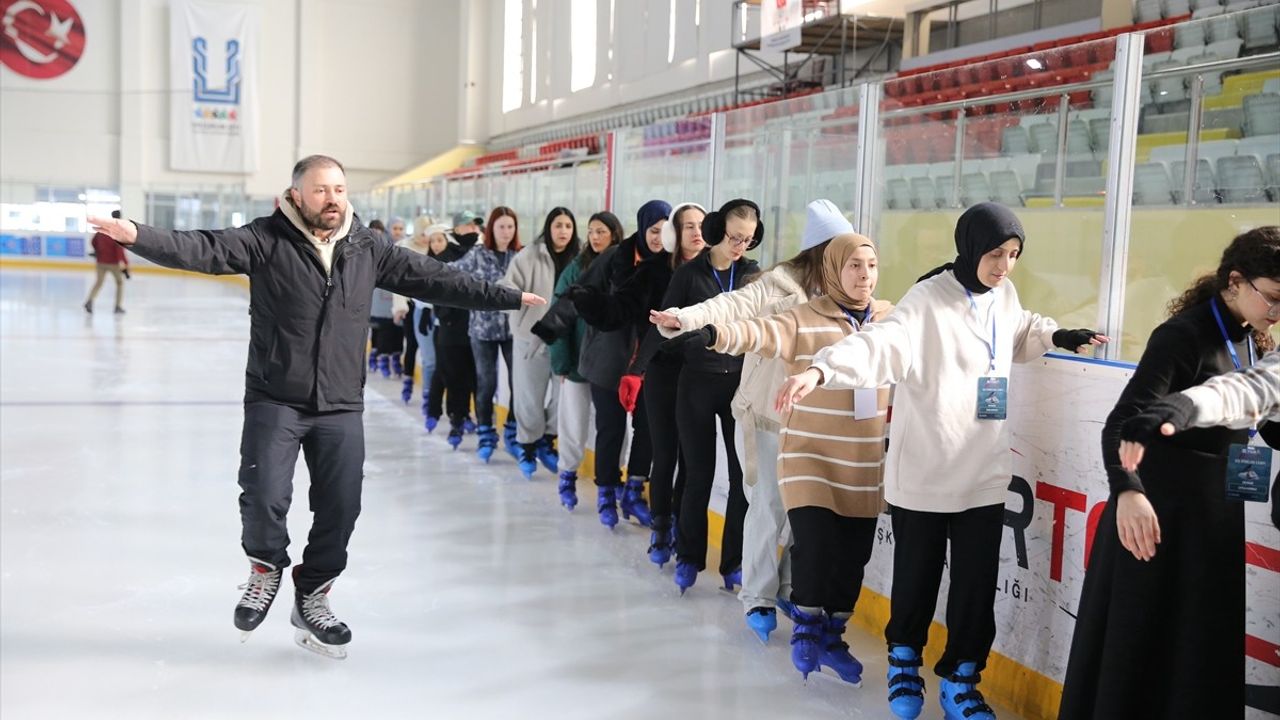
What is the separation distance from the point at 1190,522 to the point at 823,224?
158 cm

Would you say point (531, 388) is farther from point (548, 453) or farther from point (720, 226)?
point (720, 226)

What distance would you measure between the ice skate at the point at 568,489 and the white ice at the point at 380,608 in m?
0.11

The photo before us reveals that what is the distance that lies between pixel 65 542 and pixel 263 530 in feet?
6.16

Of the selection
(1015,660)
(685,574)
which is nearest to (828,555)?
(1015,660)

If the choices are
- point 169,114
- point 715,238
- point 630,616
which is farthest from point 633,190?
point 169,114

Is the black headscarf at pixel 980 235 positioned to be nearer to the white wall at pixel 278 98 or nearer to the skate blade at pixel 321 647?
the skate blade at pixel 321 647

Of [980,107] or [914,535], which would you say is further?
[980,107]

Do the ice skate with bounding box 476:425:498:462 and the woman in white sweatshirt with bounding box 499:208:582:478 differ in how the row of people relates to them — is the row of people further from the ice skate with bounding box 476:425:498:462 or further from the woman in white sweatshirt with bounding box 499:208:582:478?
the ice skate with bounding box 476:425:498:462

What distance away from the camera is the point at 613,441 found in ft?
18.2

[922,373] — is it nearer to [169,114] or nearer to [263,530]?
[263,530]

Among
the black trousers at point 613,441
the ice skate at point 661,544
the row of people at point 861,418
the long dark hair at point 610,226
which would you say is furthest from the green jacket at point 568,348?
the ice skate at point 661,544

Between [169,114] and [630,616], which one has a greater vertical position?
[169,114]

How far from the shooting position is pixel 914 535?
3.15 m

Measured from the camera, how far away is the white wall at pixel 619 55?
1880 centimetres
